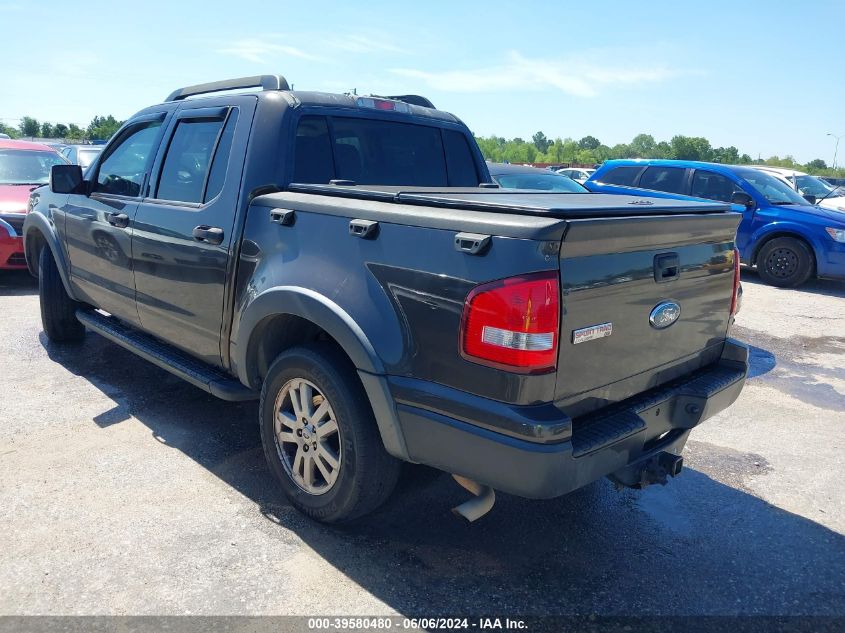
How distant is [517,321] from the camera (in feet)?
7.56

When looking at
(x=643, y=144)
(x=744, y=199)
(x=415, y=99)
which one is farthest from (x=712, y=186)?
(x=643, y=144)

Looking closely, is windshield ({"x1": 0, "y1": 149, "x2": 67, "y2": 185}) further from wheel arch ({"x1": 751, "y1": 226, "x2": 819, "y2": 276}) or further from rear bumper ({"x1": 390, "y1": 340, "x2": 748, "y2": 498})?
wheel arch ({"x1": 751, "y1": 226, "x2": 819, "y2": 276})

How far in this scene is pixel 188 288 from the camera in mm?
3777

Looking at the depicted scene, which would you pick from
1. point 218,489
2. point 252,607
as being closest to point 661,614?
point 252,607

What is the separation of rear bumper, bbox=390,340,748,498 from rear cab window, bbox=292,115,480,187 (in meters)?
1.61

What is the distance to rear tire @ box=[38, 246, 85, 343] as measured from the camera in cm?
565

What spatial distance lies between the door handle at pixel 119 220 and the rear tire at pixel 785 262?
29.8 ft

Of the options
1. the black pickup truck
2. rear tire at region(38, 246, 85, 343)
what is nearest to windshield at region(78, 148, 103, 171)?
rear tire at region(38, 246, 85, 343)

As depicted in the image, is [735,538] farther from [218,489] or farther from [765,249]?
A: [765,249]

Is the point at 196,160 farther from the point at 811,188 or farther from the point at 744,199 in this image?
the point at 811,188

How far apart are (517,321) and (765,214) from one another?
9.25 m

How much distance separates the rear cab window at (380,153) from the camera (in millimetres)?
3666

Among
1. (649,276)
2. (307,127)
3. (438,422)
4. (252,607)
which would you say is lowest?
(252,607)

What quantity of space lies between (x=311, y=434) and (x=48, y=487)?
4.98 feet
